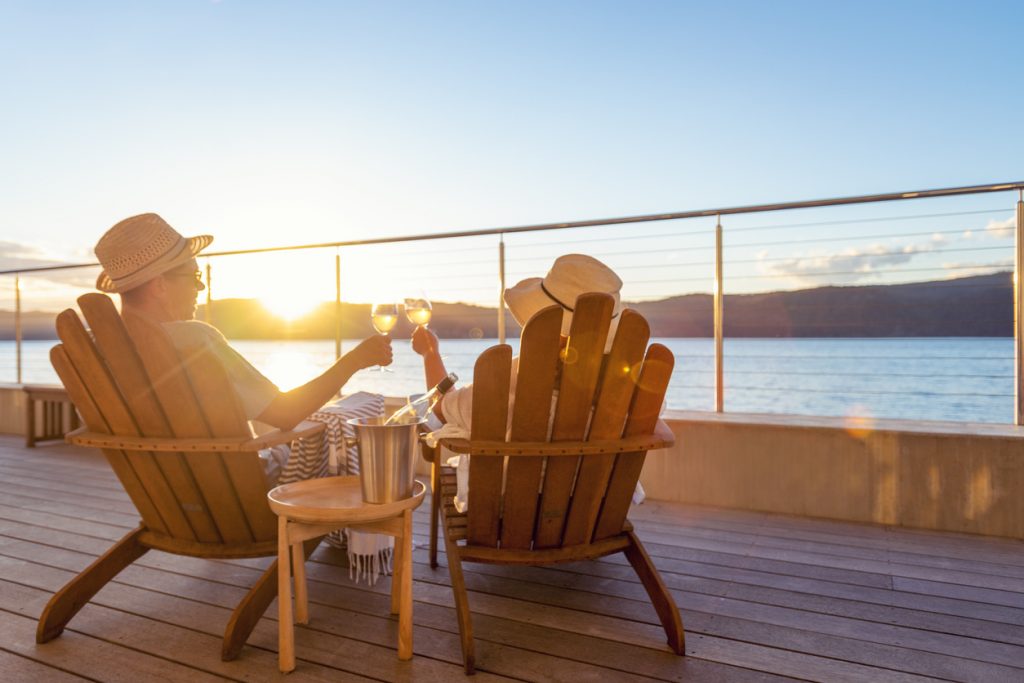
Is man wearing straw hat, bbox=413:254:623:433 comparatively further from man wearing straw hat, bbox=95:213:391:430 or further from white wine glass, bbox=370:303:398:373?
white wine glass, bbox=370:303:398:373

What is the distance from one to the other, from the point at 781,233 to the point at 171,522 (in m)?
3.13

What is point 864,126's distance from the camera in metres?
12.7

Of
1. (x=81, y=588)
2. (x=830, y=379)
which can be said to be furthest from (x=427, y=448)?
(x=830, y=379)

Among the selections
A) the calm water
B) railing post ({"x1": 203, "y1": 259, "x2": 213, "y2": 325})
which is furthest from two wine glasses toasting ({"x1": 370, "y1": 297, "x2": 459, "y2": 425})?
the calm water

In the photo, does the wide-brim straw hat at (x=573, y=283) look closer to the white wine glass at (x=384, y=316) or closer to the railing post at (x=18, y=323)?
the white wine glass at (x=384, y=316)

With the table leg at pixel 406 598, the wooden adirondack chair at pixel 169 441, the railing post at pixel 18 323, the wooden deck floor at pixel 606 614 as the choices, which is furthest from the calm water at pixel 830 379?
the table leg at pixel 406 598

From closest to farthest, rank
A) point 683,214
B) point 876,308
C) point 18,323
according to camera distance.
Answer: point 683,214
point 18,323
point 876,308

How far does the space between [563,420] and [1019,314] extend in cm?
230

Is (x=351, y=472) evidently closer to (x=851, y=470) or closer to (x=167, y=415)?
(x=167, y=415)

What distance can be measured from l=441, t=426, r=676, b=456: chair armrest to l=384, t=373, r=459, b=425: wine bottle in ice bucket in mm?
171

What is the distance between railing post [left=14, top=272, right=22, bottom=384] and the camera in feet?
18.4

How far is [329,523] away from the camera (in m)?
1.47

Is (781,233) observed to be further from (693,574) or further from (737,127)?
(737,127)

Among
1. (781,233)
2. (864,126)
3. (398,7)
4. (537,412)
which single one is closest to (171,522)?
(537,412)
